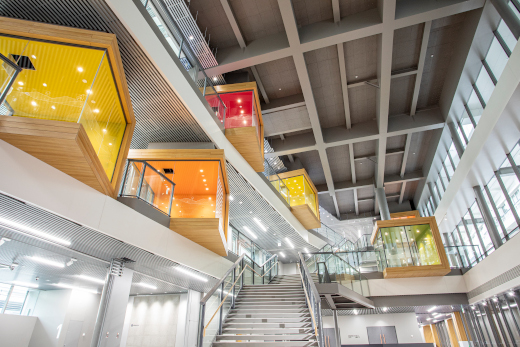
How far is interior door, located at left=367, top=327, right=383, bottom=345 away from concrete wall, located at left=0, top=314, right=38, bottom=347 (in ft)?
48.2

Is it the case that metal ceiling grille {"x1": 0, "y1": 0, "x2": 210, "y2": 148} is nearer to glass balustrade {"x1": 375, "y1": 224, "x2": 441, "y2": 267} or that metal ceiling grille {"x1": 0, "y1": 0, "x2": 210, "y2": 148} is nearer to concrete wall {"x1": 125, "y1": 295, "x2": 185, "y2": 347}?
concrete wall {"x1": 125, "y1": 295, "x2": 185, "y2": 347}

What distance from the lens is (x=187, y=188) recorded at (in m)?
7.80

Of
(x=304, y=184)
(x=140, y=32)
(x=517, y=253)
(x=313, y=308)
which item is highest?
(x=304, y=184)

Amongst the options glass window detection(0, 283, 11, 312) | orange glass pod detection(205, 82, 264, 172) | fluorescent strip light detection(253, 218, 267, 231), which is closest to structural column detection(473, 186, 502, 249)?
orange glass pod detection(205, 82, 264, 172)

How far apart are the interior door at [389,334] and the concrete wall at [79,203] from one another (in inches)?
489

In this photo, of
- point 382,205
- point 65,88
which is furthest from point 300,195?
point 65,88

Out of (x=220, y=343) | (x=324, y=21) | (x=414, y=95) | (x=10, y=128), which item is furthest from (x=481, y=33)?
(x=10, y=128)

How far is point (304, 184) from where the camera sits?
1695 cm

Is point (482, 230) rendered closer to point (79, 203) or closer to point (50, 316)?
point (79, 203)

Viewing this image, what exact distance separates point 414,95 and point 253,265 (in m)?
9.89

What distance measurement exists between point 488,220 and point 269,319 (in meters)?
8.35

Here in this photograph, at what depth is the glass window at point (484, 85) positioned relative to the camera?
9.52 m

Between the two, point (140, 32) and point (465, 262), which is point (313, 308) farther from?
point (465, 262)

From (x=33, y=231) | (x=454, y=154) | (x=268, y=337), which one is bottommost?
(x=268, y=337)
